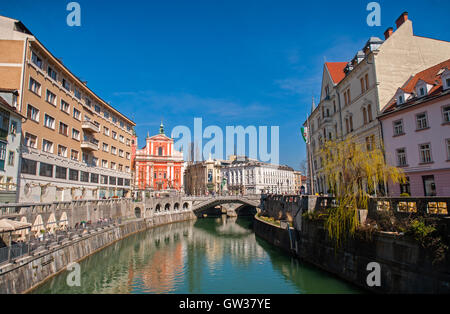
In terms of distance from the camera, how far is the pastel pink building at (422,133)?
2364 cm

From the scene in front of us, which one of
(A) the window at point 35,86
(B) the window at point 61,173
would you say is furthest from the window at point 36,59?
(B) the window at point 61,173

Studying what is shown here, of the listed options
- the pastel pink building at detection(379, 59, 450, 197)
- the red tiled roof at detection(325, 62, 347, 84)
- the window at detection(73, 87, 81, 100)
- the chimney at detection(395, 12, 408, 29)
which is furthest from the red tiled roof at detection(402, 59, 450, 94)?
the window at detection(73, 87, 81, 100)

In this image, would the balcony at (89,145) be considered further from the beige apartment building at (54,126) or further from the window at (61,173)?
the window at (61,173)

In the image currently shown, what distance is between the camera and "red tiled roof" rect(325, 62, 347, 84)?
42.8 meters

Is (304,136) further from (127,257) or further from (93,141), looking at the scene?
(93,141)

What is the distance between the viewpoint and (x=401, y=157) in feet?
90.8

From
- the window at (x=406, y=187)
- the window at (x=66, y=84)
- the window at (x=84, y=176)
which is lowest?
the window at (x=406, y=187)

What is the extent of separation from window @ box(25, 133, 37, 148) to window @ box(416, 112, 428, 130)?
130ft

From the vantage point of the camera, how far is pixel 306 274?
2273 cm

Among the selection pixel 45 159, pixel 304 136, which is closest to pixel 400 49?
pixel 304 136

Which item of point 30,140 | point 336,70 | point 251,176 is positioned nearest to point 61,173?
point 30,140

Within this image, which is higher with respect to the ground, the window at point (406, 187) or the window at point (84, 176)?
the window at point (84, 176)

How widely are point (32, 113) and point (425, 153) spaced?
134ft

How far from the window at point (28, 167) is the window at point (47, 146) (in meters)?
3.30
